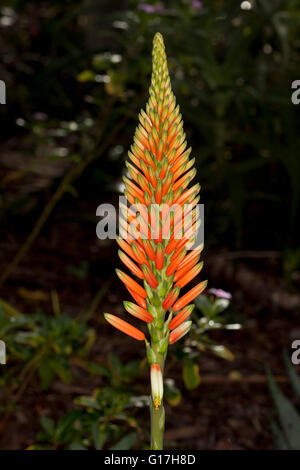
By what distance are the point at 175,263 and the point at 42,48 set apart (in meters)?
5.42

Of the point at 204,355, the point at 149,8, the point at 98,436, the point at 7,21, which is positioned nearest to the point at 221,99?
the point at 149,8

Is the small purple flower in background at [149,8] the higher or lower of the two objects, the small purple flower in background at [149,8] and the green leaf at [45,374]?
the higher

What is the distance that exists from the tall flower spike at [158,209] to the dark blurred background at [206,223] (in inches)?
44.2

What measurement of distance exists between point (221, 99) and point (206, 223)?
0.80 m

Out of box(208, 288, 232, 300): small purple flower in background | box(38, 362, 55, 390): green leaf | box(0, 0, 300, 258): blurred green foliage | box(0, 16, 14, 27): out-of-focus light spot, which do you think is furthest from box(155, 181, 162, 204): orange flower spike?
box(0, 16, 14, 27): out-of-focus light spot

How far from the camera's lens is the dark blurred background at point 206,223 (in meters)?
2.35

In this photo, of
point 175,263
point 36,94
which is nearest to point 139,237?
point 175,263

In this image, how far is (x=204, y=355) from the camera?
2.95 metres

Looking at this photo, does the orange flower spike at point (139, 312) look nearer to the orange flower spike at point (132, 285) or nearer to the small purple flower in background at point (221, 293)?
the orange flower spike at point (132, 285)

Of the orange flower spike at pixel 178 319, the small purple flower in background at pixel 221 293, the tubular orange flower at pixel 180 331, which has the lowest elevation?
the tubular orange flower at pixel 180 331

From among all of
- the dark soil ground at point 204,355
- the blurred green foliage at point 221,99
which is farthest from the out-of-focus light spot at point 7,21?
the dark soil ground at point 204,355

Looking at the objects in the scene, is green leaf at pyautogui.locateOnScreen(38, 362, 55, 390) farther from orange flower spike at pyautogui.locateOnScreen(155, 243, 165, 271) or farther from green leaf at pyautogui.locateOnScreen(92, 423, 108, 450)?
orange flower spike at pyautogui.locateOnScreen(155, 243, 165, 271)

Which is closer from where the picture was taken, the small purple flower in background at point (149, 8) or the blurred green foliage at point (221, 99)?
the small purple flower in background at point (149, 8)

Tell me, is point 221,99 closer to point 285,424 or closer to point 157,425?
point 285,424
